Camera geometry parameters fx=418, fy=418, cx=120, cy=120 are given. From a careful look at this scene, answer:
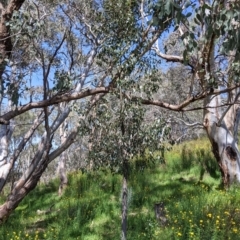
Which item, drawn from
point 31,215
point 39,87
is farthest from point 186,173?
point 39,87

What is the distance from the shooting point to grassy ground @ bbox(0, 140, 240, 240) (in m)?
6.54

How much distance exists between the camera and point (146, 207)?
355 inches

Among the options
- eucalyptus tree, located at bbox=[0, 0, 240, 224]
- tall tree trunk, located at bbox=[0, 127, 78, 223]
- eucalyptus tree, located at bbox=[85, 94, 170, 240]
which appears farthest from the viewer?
tall tree trunk, located at bbox=[0, 127, 78, 223]

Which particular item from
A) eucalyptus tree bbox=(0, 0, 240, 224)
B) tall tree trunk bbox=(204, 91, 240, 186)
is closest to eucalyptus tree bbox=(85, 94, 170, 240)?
eucalyptus tree bbox=(0, 0, 240, 224)

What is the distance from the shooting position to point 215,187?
10117 mm

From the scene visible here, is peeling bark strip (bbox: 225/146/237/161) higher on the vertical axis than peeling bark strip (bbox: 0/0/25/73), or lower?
lower

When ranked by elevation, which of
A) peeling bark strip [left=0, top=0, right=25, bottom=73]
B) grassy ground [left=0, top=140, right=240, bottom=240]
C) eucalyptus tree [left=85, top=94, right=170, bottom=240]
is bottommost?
grassy ground [left=0, top=140, right=240, bottom=240]

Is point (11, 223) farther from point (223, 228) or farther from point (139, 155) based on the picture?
point (223, 228)

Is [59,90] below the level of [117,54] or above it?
below

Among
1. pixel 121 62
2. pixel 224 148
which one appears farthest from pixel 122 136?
pixel 224 148

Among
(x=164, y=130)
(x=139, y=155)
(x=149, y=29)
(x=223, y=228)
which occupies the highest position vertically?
(x=149, y=29)

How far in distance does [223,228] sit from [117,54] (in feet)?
9.65

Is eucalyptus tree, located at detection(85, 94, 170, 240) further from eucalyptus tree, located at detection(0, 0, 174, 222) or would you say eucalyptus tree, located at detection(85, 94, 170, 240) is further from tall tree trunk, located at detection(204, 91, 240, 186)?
tall tree trunk, located at detection(204, 91, 240, 186)

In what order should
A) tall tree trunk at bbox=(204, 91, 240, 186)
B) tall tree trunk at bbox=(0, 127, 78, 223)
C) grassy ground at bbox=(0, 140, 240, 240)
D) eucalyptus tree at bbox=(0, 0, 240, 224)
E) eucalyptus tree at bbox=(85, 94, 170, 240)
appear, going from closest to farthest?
eucalyptus tree at bbox=(0, 0, 240, 224)
eucalyptus tree at bbox=(85, 94, 170, 240)
grassy ground at bbox=(0, 140, 240, 240)
tall tree trunk at bbox=(0, 127, 78, 223)
tall tree trunk at bbox=(204, 91, 240, 186)
